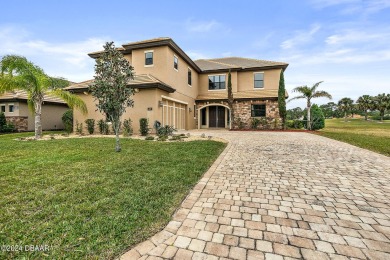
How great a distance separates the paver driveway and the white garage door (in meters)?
10.9

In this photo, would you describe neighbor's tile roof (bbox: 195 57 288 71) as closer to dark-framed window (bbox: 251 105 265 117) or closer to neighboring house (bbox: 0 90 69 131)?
dark-framed window (bbox: 251 105 265 117)

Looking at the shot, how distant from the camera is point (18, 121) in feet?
58.7

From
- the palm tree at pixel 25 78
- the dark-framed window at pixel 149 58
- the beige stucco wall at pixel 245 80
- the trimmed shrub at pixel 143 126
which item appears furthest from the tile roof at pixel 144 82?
the beige stucco wall at pixel 245 80

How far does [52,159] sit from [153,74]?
448 inches

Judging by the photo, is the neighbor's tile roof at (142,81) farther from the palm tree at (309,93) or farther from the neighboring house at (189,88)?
the palm tree at (309,93)

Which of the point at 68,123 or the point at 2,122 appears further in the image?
the point at 2,122

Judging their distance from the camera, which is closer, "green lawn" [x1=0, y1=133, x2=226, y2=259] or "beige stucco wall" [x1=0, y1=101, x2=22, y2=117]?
"green lawn" [x1=0, y1=133, x2=226, y2=259]

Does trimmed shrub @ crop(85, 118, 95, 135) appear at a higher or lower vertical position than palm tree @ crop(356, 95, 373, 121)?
lower

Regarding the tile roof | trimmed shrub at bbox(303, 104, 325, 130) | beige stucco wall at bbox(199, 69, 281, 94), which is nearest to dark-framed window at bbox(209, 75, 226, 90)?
beige stucco wall at bbox(199, 69, 281, 94)

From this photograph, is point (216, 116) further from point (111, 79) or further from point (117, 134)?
point (111, 79)

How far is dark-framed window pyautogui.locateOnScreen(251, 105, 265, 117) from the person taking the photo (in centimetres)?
2050

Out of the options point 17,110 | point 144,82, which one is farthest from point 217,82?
point 17,110

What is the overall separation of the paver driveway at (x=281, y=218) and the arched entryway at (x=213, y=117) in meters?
17.7

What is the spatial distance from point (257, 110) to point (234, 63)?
6.95 m
